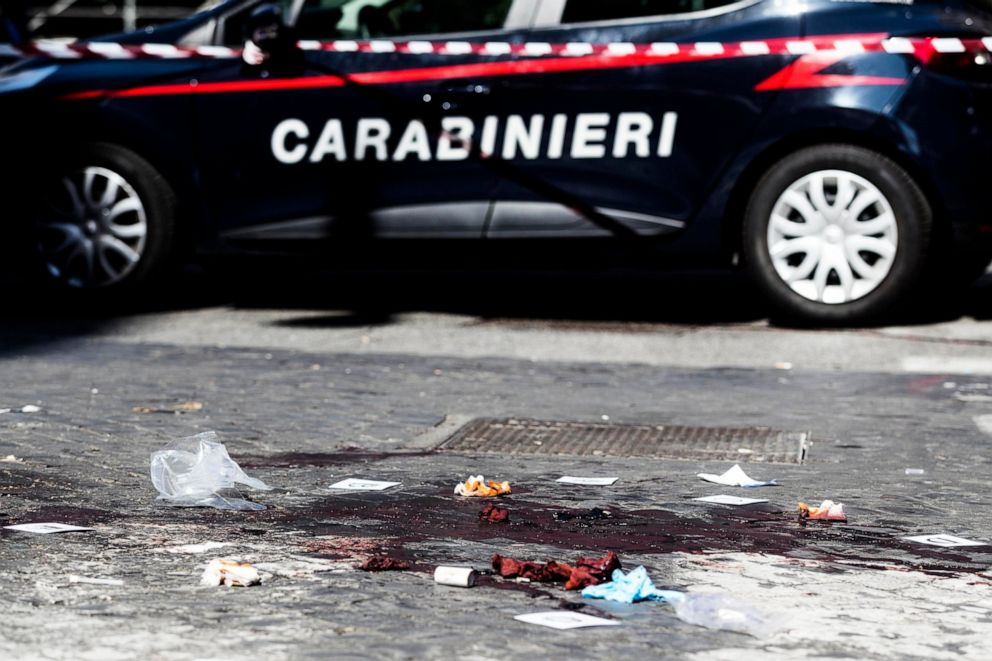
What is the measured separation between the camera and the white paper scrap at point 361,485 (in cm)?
473

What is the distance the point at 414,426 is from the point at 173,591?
2.30 metres

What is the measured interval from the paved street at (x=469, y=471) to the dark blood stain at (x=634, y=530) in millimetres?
12

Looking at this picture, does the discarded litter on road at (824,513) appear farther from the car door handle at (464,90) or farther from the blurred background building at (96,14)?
the blurred background building at (96,14)

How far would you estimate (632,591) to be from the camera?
3545mm

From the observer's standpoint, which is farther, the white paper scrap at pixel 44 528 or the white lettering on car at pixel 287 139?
the white lettering on car at pixel 287 139

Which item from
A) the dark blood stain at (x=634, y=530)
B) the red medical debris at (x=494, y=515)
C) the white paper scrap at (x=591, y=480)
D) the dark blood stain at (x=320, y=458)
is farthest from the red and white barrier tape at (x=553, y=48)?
the red medical debris at (x=494, y=515)

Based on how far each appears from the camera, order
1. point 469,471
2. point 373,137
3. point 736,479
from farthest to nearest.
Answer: point 373,137 < point 469,471 < point 736,479

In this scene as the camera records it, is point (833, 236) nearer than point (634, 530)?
No

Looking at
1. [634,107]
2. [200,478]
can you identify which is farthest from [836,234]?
[200,478]

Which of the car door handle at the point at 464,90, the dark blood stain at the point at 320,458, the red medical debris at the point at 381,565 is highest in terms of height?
the car door handle at the point at 464,90

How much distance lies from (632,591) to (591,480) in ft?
4.52

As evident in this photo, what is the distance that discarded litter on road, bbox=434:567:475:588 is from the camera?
362 centimetres

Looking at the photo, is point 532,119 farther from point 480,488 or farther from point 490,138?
point 480,488

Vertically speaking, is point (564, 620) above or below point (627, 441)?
above
